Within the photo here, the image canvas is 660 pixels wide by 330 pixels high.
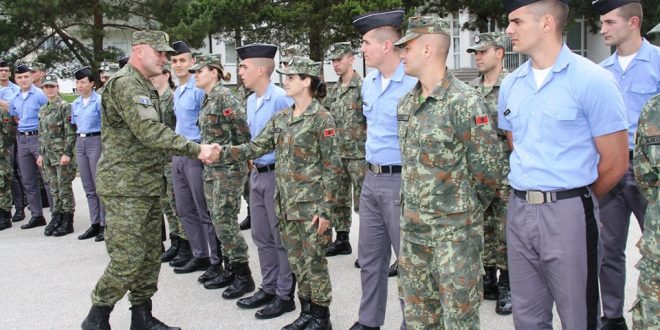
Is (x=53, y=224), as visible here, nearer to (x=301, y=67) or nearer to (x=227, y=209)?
(x=227, y=209)

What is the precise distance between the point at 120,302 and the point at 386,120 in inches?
105

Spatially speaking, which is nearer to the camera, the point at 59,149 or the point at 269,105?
the point at 269,105

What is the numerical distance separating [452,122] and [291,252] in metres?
1.66

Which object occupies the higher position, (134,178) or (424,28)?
(424,28)

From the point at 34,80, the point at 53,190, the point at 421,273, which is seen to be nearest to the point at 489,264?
the point at 421,273

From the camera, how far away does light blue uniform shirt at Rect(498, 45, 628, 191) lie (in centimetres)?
255

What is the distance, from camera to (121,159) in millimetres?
3975

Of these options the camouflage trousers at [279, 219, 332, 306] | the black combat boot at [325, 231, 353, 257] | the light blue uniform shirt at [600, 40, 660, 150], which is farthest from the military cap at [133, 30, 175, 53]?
the light blue uniform shirt at [600, 40, 660, 150]

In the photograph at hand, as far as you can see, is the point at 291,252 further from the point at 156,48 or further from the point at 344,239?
the point at 344,239

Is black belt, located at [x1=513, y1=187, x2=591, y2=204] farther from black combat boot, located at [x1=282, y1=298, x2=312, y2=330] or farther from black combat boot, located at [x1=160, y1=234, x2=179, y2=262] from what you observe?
black combat boot, located at [x1=160, y1=234, x2=179, y2=262]

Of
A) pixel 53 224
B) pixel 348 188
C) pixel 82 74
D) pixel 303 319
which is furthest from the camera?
pixel 53 224

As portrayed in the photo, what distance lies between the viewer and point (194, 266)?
5621mm

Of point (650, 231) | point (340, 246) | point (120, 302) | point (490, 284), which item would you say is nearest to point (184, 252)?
point (120, 302)

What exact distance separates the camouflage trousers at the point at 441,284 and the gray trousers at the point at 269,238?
151 cm
